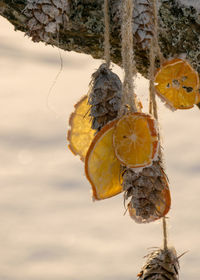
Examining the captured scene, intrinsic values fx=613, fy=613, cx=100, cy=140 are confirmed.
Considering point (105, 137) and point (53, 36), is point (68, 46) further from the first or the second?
point (105, 137)

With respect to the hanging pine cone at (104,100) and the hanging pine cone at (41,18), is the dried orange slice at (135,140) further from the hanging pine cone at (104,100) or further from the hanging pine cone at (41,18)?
the hanging pine cone at (41,18)

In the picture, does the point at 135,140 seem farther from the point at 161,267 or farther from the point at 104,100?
the point at 161,267

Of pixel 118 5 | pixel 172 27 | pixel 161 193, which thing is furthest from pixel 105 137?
pixel 172 27

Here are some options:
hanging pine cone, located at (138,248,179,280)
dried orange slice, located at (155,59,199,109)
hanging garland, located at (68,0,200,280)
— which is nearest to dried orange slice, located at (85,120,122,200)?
hanging garland, located at (68,0,200,280)

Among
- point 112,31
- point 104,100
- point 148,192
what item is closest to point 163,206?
point 148,192

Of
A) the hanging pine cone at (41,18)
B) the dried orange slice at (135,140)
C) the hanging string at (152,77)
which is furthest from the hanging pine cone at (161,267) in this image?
the hanging pine cone at (41,18)

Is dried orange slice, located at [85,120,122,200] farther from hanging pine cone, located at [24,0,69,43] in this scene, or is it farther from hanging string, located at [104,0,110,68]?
hanging pine cone, located at [24,0,69,43]
